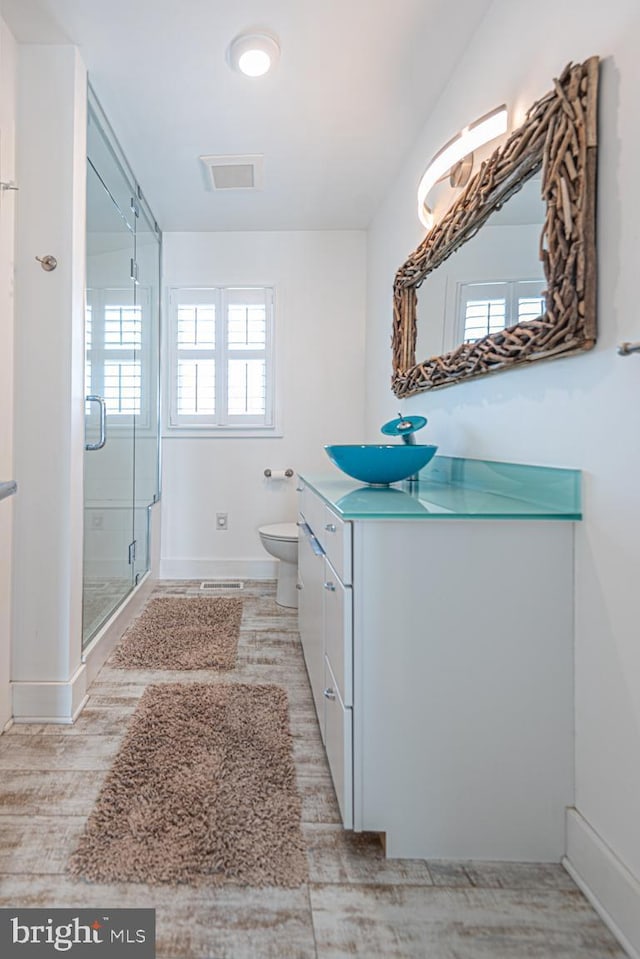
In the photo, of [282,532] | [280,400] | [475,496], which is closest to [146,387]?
[280,400]

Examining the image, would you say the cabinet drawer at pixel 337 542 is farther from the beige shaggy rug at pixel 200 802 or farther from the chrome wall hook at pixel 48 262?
the chrome wall hook at pixel 48 262

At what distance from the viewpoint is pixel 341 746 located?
1.13 meters

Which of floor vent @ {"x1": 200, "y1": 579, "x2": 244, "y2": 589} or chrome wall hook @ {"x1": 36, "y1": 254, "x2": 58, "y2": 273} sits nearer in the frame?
chrome wall hook @ {"x1": 36, "y1": 254, "x2": 58, "y2": 273}

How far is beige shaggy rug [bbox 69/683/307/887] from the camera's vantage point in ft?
3.55

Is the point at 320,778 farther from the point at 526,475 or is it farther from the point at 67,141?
the point at 67,141

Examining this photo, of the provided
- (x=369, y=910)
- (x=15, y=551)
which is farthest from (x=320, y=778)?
(x=15, y=551)

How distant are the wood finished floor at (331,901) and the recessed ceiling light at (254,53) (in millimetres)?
2325

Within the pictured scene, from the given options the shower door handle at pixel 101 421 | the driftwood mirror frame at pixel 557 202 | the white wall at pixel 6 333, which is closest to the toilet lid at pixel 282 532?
the shower door handle at pixel 101 421

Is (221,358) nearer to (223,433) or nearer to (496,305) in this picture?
(223,433)

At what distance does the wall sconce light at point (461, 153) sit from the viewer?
1455mm

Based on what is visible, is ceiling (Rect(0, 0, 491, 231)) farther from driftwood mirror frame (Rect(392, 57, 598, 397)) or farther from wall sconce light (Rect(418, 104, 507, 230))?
driftwood mirror frame (Rect(392, 57, 598, 397))

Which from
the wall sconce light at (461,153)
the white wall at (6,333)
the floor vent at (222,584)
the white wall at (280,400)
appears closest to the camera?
the wall sconce light at (461,153)

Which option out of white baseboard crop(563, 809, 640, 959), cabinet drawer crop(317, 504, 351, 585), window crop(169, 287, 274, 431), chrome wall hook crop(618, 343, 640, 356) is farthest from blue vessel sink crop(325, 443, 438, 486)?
window crop(169, 287, 274, 431)

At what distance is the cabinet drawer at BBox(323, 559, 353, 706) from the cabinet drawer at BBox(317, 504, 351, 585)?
0.10ft
